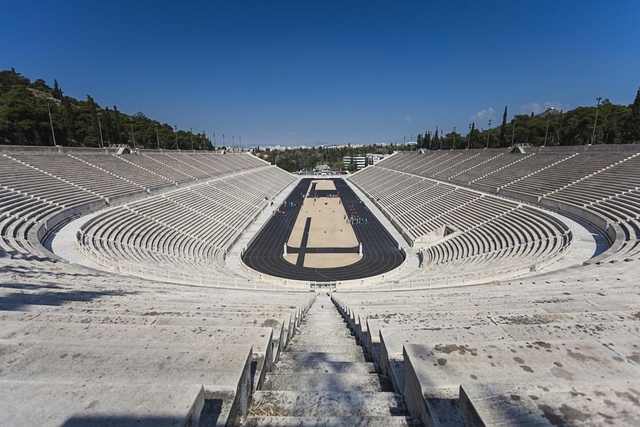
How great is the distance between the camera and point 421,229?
2822 centimetres

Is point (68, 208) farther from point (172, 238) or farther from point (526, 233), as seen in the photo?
point (526, 233)

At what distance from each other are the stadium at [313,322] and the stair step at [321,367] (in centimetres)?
4

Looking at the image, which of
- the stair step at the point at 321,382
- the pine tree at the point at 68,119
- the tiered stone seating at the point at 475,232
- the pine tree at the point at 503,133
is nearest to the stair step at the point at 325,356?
the stair step at the point at 321,382

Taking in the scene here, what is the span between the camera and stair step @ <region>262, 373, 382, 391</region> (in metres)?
2.91

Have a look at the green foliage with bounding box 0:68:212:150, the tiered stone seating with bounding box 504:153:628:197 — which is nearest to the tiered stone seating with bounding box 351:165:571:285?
the tiered stone seating with bounding box 504:153:628:197

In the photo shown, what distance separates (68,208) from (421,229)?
26212 mm

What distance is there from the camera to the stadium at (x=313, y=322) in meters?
1.78

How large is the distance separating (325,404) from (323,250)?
2502 centimetres

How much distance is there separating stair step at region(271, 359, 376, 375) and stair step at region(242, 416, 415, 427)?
113 cm

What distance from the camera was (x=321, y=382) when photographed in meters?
3.06

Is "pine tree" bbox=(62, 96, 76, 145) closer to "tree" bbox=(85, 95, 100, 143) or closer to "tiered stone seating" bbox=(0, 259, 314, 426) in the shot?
"tree" bbox=(85, 95, 100, 143)

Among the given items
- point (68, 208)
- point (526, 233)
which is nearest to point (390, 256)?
point (526, 233)

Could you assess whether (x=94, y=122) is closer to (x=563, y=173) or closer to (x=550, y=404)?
(x=563, y=173)

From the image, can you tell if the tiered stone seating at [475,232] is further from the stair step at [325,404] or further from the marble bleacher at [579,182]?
Result: the stair step at [325,404]
